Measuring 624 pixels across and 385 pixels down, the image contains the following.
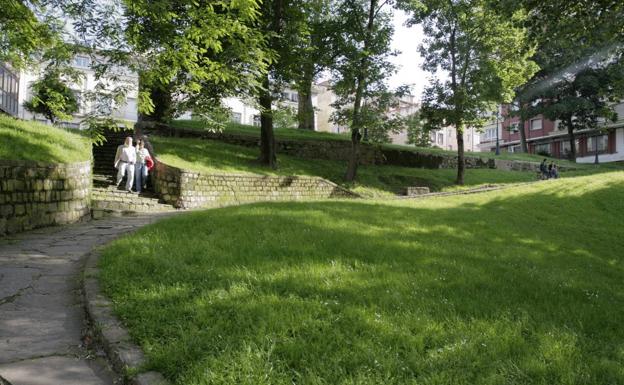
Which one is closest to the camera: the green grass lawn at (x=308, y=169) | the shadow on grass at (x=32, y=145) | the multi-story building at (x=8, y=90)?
the shadow on grass at (x=32, y=145)

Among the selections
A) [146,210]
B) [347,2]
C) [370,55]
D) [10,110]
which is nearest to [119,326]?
[146,210]

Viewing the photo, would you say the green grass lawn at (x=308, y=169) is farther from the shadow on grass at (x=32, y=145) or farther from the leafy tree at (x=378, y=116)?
the shadow on grass at (x=32, y=145)

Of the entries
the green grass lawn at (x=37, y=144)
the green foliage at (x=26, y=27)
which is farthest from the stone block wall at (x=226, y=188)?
the green foliage at (x=26, y=27)

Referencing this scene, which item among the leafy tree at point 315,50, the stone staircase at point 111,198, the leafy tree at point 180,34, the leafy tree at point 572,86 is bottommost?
the stone staircase at point 111,198

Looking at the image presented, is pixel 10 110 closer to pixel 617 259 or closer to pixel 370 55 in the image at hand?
pixel 370 55

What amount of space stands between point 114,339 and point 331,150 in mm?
21962

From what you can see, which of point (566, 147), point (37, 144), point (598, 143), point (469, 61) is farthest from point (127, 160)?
point (566, 147)

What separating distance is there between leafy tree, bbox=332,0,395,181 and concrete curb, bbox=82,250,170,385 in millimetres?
16383

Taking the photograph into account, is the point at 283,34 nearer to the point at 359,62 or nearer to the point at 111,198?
the point at 359,62

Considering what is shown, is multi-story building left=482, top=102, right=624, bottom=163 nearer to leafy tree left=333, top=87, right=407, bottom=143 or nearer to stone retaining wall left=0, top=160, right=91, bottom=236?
leafy tree left=333, top=87, right=407, bottom=143

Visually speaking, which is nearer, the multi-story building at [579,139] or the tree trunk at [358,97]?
the tree trunk at [358,97]

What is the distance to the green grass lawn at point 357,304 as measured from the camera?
2805 millimetres

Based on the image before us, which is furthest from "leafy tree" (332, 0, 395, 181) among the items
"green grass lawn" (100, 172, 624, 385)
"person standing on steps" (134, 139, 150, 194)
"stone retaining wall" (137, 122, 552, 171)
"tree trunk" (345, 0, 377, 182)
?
"green grass lawn" (100, 172, 624, 385)

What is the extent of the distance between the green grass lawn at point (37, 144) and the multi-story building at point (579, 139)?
127 ft
